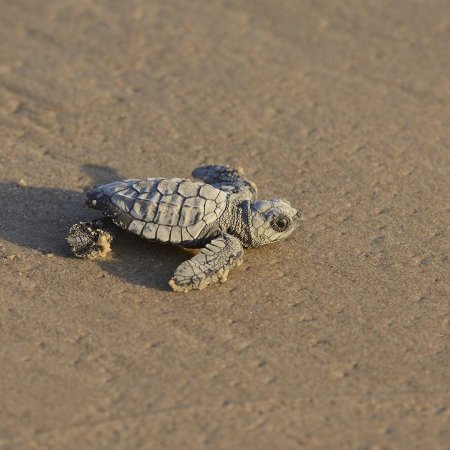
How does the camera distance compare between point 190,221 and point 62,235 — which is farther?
point 62,235

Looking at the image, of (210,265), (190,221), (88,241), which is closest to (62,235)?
(88,241)

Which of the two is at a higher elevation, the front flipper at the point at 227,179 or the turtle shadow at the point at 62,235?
the front flipper at the point at 227,179

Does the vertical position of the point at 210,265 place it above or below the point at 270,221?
below

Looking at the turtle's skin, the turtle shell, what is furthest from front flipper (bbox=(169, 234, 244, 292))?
the turtle shell

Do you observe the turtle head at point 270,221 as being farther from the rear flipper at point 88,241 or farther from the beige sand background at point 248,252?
the rear flipper at point 88,241

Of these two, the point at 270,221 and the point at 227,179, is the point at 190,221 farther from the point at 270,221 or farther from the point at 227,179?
the point at 227,179

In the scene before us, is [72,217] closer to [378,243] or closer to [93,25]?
[378,243]

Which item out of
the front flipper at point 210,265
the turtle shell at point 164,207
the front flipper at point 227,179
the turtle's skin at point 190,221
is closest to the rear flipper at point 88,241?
the turtle's skin at point 190,221

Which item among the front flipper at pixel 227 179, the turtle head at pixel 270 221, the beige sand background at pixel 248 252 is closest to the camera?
the beige sand background at pixel 248 252
